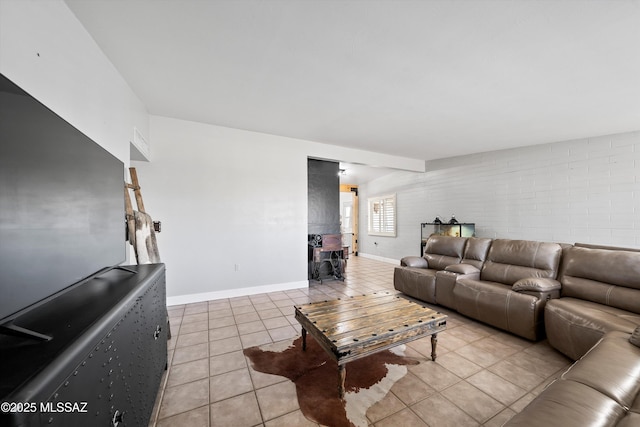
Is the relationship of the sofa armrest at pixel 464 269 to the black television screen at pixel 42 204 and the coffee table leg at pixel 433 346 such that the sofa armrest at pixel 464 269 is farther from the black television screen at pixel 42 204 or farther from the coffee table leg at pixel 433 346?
the black television screen at pixel 42 204

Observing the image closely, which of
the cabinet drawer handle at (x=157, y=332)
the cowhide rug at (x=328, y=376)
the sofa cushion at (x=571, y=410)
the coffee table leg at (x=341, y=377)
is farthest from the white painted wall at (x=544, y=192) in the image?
the cabinet drawer handle at (x=157, y=332)

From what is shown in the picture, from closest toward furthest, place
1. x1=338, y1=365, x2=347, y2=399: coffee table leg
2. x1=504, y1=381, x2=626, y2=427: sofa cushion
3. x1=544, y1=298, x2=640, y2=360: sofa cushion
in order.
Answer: x1=504, y1=381, x2=626, y2=427: sofa cushion < x1=338, y1=365, x2=347, y2=399: coffee table leg < x1=544, y1=298, x2=640, y2=360: sofa cushion

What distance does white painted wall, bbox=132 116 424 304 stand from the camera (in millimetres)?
3699

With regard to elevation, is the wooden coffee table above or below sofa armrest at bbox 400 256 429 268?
below

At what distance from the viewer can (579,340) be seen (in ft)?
7.02

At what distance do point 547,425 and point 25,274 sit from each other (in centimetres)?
214

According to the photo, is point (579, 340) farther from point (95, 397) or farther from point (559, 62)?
point (95, 397)

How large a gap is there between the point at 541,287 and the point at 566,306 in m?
0.28

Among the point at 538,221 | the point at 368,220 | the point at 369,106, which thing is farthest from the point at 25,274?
the point at 368,220

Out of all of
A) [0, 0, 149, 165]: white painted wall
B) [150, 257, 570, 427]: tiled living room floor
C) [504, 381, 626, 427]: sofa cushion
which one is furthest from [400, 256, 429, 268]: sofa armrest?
[0, 0, 149, 165]: white painted wall

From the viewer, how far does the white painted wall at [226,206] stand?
370cm

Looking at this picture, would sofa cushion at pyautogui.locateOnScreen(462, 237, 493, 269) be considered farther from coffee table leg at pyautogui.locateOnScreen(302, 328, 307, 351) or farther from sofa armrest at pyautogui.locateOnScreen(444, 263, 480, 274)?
coffee table leg at pyautogui.locateOnScreen(302, 328, 307, 351)

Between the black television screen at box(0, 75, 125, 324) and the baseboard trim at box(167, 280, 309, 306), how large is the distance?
2525 mm

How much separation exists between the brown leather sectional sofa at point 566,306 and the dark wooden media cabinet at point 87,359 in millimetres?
1674
